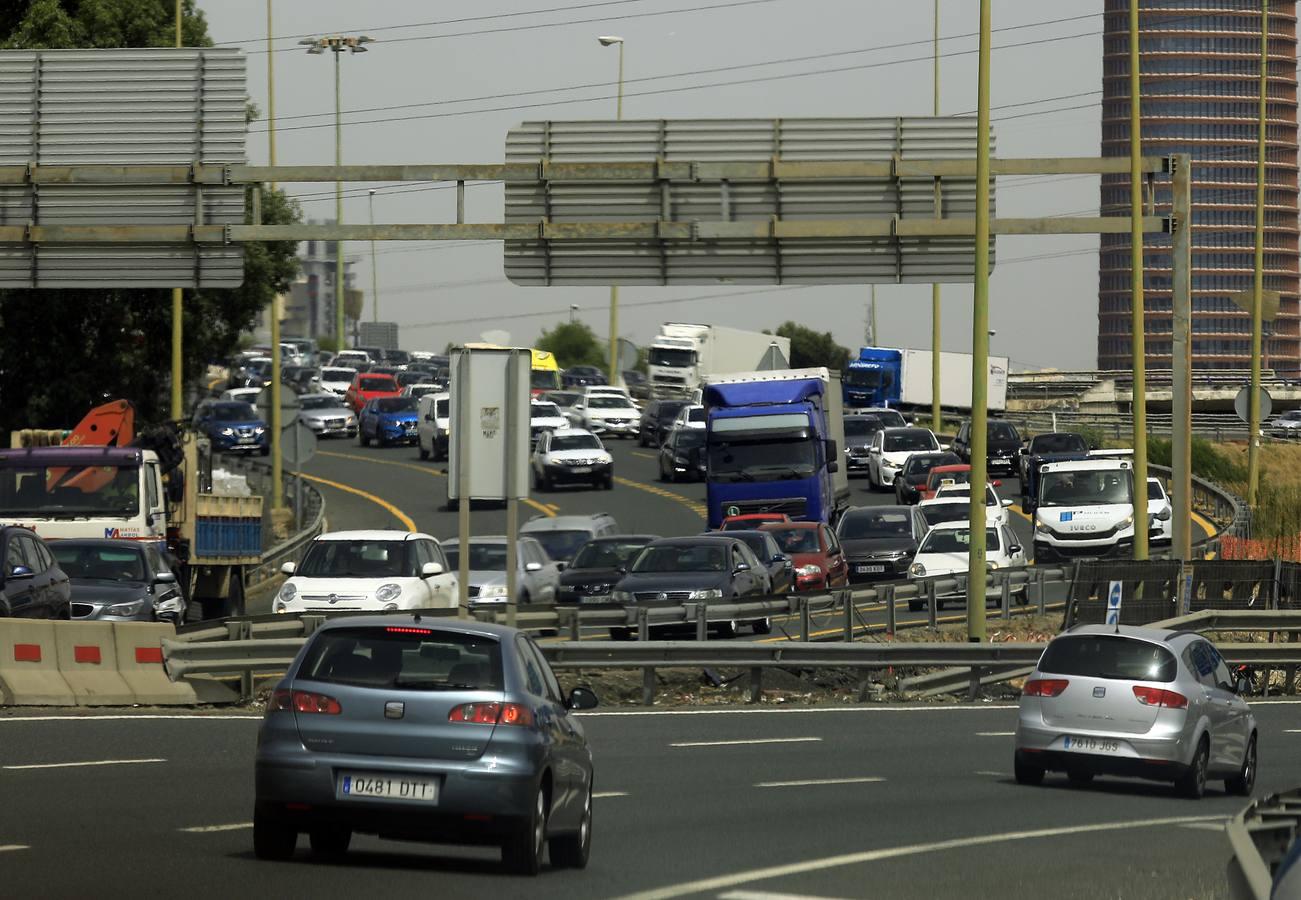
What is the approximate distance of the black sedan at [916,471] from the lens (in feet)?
188

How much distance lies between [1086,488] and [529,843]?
35.6 metres

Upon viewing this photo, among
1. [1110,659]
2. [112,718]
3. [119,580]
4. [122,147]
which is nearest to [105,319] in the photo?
[122,147]

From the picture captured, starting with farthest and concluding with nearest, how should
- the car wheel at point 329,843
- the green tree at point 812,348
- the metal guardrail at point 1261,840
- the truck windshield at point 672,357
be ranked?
1. the green tree at point 812,348
2. the truck windshield at point 672,357
3. the car wheel at point 329,843
4. the metal guardrail at point 1261,840

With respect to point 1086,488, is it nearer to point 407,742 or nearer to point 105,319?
point 105,319

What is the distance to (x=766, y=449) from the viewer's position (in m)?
44.9

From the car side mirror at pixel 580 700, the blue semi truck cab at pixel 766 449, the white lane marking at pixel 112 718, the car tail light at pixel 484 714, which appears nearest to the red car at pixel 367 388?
the blue semi truck cab at pixel 766 449

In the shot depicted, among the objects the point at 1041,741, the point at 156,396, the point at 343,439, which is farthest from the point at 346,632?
the point at 343,439

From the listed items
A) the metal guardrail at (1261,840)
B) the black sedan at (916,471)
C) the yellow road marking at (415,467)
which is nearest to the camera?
the metal guardrail at (1261,840)

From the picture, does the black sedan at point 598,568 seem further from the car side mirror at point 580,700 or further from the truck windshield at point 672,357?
the truck windshield at point 672,357

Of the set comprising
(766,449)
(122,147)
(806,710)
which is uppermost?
(122,147)

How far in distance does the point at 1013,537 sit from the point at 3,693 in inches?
949

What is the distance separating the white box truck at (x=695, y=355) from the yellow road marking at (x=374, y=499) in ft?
79.6

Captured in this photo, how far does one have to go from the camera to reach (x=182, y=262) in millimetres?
25469

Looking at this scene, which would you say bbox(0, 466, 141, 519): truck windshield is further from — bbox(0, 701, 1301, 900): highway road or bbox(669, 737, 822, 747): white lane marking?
bbox(669, 737, 822, 747): white lane marking
